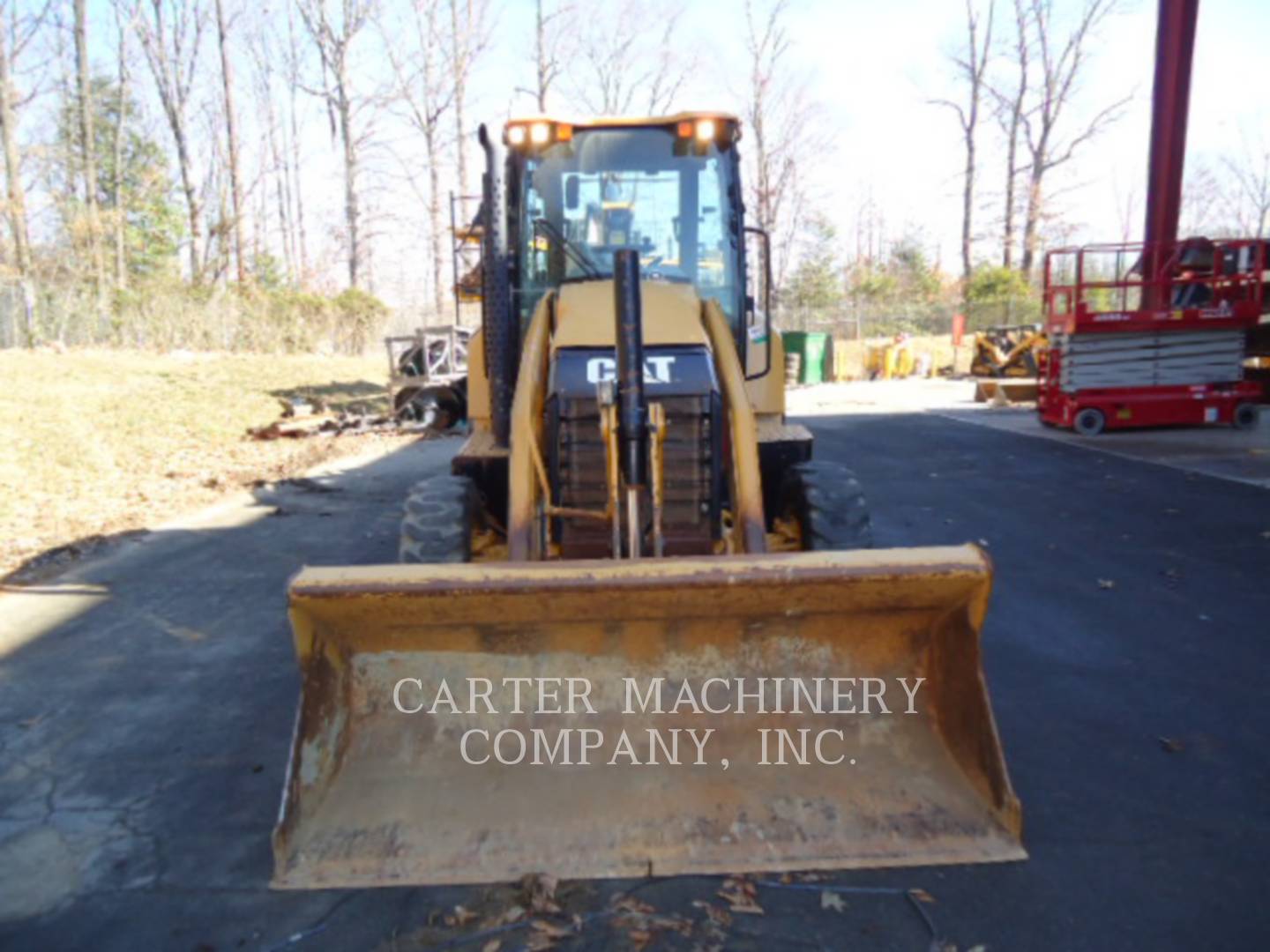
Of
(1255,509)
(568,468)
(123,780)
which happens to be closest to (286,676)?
(123,780)

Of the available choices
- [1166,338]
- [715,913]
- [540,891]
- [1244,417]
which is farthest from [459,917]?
[1244,417]

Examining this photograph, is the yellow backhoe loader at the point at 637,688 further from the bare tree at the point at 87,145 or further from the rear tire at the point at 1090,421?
the bare tree at the point at 87,145

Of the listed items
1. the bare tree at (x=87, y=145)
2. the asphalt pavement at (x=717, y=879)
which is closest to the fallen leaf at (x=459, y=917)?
the asphalt pavement at (x=717, y=879)

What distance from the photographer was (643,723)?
328cm

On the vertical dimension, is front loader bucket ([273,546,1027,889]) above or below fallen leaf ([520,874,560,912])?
above

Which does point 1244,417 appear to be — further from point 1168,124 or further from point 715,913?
point 715,913

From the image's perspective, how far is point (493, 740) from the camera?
324cm

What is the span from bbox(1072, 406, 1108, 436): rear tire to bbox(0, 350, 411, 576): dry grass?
11.0m

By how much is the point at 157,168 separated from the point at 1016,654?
3370cm

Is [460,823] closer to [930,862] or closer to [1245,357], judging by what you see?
[930,862]

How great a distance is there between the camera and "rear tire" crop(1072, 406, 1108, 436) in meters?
13.9

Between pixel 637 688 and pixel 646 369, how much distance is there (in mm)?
1464

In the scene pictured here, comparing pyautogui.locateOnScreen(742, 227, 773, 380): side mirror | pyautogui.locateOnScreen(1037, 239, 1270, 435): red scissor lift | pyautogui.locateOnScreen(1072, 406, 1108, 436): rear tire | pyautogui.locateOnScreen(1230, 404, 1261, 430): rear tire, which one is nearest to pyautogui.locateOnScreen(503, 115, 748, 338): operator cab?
pyautogui.locateOnScreen(742, 227, 773, 380): side mirror

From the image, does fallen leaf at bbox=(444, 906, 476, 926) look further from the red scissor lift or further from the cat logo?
the red scissor lift
